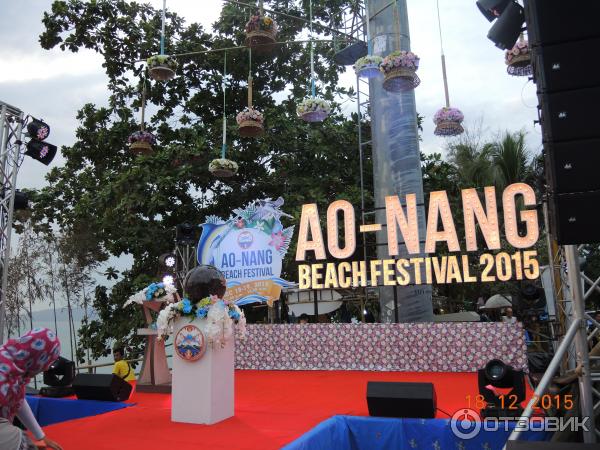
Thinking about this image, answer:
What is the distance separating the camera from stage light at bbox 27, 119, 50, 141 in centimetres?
902

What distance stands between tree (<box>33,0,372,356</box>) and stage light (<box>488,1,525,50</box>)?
916 cm

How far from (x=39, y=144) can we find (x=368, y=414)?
7552 mm

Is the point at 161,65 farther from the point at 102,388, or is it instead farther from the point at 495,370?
the point at 495,370

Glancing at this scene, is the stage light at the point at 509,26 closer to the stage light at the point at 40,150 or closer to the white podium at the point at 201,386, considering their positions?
the white podium at the point at 201,386

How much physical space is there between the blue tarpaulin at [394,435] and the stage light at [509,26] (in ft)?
12.8

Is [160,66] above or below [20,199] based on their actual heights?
above

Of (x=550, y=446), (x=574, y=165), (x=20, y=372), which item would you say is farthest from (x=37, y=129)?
(x=550, y=446)

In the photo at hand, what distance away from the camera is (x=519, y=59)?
777 cm

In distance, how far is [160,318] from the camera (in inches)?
223

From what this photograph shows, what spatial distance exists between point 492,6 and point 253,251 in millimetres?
8411

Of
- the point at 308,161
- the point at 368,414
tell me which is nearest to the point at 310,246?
the point at 308,161

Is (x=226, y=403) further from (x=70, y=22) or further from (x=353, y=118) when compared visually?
(x=70, y=22)

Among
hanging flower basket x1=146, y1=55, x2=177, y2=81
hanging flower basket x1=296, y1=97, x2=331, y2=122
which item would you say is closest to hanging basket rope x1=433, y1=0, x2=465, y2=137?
hanging flower basket x1=296, y1=97, x2=331, y2=122

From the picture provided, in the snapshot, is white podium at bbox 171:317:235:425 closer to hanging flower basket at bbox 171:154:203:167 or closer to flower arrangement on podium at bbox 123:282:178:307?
flower arrangement on podium at bbox 123:282:178:307
